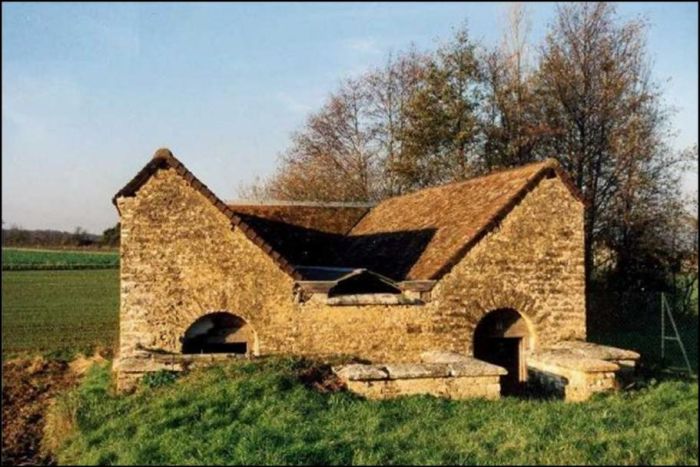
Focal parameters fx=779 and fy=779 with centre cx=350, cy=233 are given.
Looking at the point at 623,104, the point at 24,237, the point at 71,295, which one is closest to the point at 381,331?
the point at 623,104

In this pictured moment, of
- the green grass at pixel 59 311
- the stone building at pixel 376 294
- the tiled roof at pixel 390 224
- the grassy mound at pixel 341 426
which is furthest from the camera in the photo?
the green grass at pixel 59 311

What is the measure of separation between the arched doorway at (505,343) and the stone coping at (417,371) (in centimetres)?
313

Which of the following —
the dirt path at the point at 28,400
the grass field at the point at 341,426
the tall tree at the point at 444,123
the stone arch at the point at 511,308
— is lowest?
the dirt path at the point at 28,400

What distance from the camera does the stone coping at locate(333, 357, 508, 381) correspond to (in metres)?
12.5

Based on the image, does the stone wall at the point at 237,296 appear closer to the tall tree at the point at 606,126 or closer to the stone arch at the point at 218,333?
the stone arch at the point at 218,333

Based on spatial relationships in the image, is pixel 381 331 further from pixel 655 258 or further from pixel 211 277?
pixel 655 258

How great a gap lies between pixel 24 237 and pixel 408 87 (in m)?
30.8

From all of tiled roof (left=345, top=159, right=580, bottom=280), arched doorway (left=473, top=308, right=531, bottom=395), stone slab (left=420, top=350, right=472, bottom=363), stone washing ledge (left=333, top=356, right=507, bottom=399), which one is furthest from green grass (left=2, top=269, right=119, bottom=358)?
stone washing ledge (left=333, top=356, right=507, bottom=399)

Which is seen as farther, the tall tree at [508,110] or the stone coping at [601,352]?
the tall tree at [508,110]

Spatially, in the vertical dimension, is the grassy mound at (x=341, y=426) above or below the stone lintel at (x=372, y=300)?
below

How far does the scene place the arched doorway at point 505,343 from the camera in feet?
53.1

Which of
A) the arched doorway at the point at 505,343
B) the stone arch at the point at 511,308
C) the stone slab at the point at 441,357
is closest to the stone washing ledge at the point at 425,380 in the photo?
the stone slab at the point at 441,357

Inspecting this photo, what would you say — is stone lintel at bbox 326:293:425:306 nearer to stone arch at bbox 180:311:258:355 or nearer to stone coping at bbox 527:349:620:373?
stone arch at bbox 180:311:258:355

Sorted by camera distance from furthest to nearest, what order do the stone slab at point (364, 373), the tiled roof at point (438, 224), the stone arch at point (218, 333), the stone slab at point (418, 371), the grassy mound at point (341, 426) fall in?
the tiled roof at point (438, 224), the stone arch at point (218, 333), the stone slab at point (418, 371), the stone slab at point (364, 373), the grassy mound at point (341, 426)
